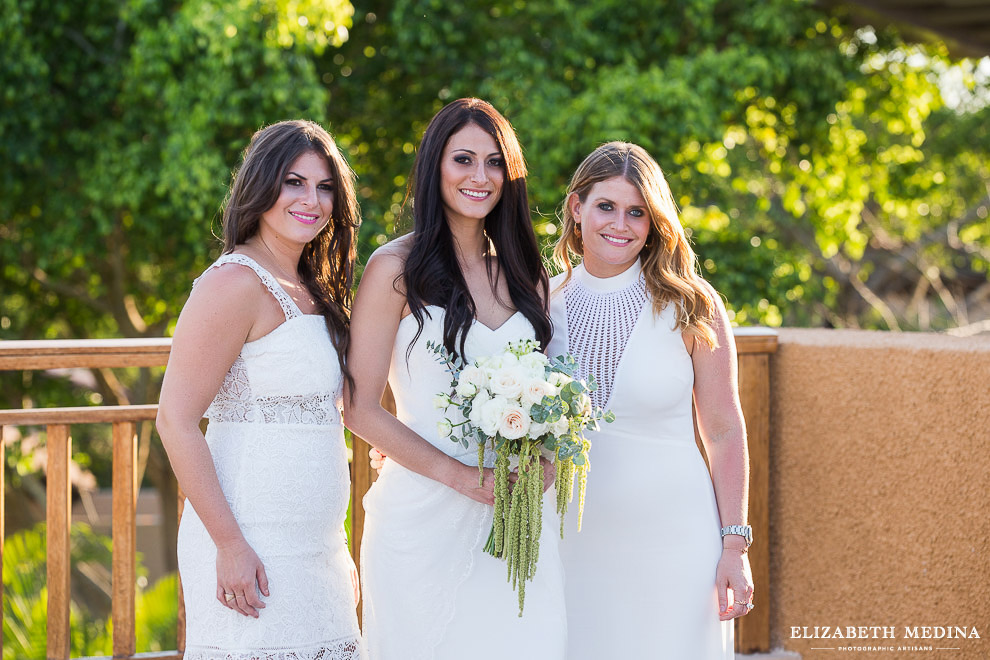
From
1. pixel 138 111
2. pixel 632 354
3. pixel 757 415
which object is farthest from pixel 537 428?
pixel 138 111

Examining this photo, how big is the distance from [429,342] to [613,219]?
2.14ft

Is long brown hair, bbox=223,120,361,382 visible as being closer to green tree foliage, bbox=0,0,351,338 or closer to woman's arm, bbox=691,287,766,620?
woman's arm, bbox=691,287,766,620

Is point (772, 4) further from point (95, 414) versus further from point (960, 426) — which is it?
point (95, 414)

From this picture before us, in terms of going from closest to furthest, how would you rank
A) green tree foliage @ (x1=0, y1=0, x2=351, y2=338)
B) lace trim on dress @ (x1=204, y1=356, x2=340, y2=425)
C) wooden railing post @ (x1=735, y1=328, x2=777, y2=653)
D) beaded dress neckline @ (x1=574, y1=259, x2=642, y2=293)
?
lace trim on dress @ (x1=204, y1=356, x2=340, y2=425) → beaded dress neckline @ (x1=574, y1=259, x2=642, y2=293) → wooden railing post @ (x1=735, y1=328, x2=777, y2=653) → green tree foliage @ (x1=0, y1=0, x2=351, y2=338)

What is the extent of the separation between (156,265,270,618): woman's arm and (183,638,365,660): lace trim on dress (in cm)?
10

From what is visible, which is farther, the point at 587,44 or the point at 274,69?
the point at 587,44

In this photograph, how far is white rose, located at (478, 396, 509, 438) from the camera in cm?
220

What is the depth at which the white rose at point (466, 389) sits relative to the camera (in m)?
2.27

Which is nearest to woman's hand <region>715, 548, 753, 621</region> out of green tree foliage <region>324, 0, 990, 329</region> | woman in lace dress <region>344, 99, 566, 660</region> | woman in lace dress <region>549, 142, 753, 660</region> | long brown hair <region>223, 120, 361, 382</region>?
woman in lace dress <region>549, 142, 753, 660</region>

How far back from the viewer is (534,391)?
86.4 inches

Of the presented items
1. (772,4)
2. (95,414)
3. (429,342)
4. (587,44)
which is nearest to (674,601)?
(429,342)

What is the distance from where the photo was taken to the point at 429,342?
2414mm

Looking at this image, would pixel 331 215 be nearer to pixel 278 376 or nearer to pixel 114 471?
pixel 278 376

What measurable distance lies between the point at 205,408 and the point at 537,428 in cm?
77
